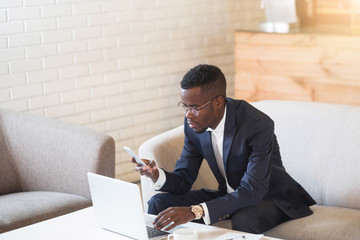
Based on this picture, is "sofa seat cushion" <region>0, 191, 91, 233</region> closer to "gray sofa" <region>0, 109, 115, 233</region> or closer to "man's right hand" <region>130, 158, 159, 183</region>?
"gray sofa" <region>0, 109, 115, 233</region>

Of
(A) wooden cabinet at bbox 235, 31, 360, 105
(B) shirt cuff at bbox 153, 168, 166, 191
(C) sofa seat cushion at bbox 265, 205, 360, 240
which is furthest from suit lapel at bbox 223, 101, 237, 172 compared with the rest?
(A) wooden cabinet at bbox 235, 31, 360, 105

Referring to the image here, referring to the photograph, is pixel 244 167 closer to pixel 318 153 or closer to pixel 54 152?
pixel 318 153

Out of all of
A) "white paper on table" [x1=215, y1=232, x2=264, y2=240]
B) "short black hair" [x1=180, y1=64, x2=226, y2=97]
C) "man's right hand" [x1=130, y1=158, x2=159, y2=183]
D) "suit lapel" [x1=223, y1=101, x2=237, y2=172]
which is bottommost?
"white paper on table" [x1=215, y1=232, x2=264, y2=240]

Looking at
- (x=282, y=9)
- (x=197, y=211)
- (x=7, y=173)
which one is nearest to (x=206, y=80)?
(x=197, y=211)

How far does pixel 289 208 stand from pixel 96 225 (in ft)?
2.87

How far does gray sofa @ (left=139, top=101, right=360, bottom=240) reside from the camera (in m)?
A: 2.91

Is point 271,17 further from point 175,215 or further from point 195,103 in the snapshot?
point 175,215

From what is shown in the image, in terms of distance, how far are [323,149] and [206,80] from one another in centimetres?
87

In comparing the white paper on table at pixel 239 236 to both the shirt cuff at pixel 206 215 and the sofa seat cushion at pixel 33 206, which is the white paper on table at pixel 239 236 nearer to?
the shirt cuff at pixel 206 215

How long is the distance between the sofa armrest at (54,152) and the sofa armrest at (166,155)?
0.82 feet

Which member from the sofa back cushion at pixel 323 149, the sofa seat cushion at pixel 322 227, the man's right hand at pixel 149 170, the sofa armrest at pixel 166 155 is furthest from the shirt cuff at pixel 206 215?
the sofa back cushion at pixel 323 149

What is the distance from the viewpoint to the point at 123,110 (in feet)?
15.2

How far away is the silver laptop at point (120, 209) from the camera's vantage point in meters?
2.12

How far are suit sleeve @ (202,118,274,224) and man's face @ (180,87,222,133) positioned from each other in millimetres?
188
